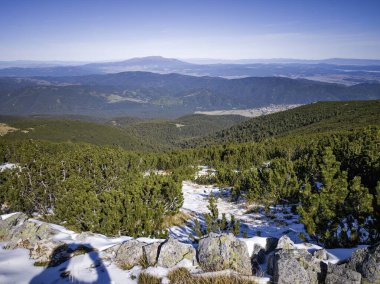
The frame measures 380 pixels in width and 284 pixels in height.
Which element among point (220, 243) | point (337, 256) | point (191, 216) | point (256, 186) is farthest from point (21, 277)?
point (256, 186)

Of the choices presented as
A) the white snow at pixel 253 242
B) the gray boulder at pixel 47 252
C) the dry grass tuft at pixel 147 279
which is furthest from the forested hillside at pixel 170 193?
the dry grass tuft at pixel 147 279

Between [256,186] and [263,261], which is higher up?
[263,261]

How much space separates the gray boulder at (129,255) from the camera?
7.55 meters

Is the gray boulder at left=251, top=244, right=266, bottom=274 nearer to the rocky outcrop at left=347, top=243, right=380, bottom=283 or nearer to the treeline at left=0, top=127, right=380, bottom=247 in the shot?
the rocky outcrop at left=347, top=243, right=380, bottom=283

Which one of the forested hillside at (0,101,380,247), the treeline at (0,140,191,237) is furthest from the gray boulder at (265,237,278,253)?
the treeline at (0,140,191,237)

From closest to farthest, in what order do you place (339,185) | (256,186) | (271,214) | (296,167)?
(339,185), (271,214), (256,186), (296,167)

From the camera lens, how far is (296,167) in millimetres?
20359

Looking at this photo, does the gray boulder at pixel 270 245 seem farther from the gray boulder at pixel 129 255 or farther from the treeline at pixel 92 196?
the treeline at pixel 92 196

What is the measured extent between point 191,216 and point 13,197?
35.5 feet

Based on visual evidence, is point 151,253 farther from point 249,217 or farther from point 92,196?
point 249,217

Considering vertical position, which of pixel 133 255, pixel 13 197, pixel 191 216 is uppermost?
pixel 133 255

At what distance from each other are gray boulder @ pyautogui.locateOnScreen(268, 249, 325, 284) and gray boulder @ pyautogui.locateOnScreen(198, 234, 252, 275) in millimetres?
717

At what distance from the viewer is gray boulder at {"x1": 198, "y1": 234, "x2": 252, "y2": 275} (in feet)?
22.6

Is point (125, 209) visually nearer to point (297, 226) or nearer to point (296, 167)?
point (297, 226)
